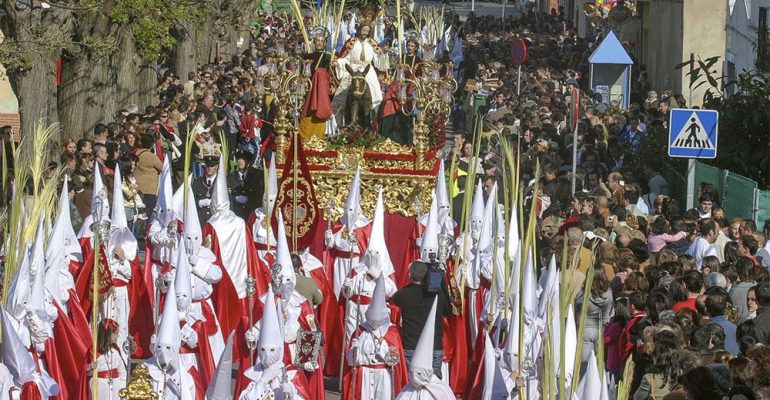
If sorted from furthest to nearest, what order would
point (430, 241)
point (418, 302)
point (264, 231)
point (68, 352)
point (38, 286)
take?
point (264, 231) → point (430, 241) → point (68, 352) → point (418, 302) → point (38, 286)

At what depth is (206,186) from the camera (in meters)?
19.1

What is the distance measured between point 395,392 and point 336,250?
3.22m

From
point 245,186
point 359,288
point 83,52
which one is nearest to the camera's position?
point 359,288

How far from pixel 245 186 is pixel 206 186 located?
451mm

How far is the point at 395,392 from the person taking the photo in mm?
12648

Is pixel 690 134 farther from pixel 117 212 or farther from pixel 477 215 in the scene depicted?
pixel 117 212

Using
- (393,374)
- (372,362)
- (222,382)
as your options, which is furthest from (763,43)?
(222,382)

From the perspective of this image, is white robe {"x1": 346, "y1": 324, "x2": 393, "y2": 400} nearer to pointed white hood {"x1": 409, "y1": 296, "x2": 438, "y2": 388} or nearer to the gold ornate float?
pointed white hood {"x1": 409, "y1": 296, "x2": 438, "y2": 388}

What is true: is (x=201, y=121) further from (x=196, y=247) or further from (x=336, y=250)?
(x=196, y=247)

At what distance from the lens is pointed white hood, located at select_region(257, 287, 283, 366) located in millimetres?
10844

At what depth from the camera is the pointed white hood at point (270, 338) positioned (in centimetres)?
1084

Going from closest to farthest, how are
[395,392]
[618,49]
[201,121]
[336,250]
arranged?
[395,392], [336,250], [201,121], [618,49]

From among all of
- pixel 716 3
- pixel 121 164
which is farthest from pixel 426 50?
pixel 716 3

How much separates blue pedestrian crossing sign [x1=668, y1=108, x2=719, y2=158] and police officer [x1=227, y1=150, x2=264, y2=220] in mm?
4339
